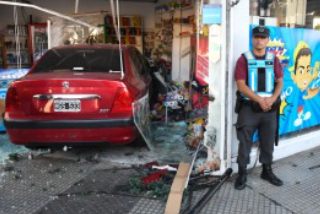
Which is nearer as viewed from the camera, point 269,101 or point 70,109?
point 269,101

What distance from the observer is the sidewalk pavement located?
4.00 meters

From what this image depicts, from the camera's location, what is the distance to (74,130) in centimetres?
489

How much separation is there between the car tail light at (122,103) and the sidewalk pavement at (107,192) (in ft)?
2.45

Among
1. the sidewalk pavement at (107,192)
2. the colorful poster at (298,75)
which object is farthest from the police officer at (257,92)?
the colorful poster at (298,75)

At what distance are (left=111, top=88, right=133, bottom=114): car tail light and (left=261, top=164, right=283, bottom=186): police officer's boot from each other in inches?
68.2

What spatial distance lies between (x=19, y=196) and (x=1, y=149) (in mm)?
1921

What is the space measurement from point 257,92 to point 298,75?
143 cm

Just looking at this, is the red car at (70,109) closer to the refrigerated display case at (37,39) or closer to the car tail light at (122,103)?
the car tail light at (122,103)

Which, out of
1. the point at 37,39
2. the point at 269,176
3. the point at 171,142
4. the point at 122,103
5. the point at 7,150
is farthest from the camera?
the point at 37,39

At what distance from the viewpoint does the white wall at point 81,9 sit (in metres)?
12.7

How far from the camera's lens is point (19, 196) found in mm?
4348

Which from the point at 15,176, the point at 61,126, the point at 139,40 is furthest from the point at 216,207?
the point at 139,40

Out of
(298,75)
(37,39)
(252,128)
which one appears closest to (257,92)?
(252,128)

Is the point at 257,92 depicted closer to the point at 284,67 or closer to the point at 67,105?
the point at 284,67
